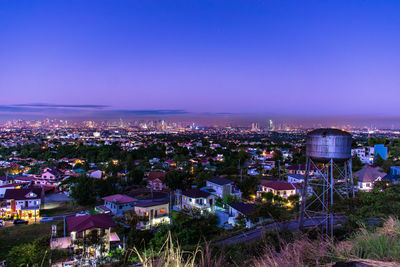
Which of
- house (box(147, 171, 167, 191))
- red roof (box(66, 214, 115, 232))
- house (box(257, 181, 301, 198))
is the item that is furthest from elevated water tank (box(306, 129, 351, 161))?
house (box(147, 171, 167, 191))

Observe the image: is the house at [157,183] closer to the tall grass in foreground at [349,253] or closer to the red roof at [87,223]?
the red roof at [87,223]

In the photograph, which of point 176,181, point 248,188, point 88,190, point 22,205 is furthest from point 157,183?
point 22,205

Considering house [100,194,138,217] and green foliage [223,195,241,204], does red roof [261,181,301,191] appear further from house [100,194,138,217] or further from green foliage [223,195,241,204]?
house [100,194,138,217]

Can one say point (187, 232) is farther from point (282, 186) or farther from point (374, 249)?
point (282, 186)

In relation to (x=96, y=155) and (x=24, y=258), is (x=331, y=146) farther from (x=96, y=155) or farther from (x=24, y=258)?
(x=96, y=155)

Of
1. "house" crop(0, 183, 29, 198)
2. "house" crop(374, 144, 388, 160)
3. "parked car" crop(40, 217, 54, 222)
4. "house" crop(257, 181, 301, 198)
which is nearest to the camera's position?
"parked car" crop(40, 217, 54, 222)

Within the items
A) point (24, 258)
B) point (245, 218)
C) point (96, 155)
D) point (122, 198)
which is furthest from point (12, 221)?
point (96, 155)

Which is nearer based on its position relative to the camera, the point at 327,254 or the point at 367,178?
the point at 327,254
